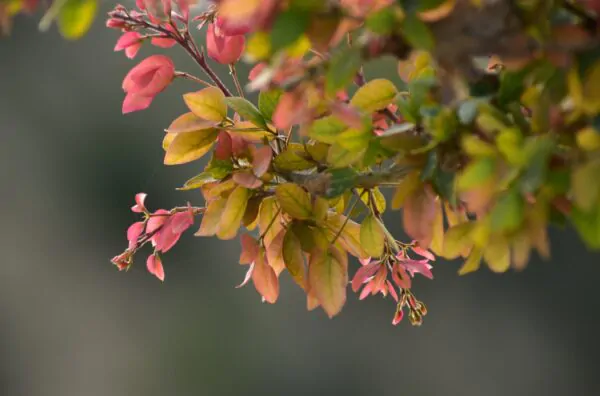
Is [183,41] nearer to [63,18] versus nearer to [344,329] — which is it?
[63,18]

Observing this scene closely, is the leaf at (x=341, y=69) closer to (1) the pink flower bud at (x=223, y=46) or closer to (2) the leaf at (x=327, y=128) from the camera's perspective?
(2) the leaf at (x=327, y=128)

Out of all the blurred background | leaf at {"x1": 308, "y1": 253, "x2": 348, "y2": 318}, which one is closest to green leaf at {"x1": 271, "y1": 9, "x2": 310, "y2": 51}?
leaf at {"x1": 308, "y1": 253, "x2": 348, "y2": 318}

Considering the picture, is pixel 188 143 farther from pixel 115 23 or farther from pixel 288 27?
pixel 288 27

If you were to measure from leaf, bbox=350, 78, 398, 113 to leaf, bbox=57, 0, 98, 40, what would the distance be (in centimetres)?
17

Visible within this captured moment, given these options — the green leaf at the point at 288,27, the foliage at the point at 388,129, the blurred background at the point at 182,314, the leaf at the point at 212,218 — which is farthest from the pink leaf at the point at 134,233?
the blurred background at the point at 182,314

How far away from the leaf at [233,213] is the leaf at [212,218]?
0.04 feet

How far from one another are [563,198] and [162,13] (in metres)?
0.27

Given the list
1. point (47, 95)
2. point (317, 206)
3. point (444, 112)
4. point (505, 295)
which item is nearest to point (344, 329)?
point (505, 295)

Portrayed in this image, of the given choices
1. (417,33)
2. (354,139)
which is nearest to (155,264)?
(354,139)

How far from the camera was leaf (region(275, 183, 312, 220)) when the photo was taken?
438 mm

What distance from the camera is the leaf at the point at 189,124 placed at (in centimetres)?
45

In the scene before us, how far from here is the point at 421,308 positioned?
0.61 metres

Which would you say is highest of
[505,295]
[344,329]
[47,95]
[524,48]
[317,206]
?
[524,48]

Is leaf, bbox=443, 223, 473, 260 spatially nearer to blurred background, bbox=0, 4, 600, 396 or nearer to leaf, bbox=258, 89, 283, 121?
leaf, bbox=258, 89, 283, 121
